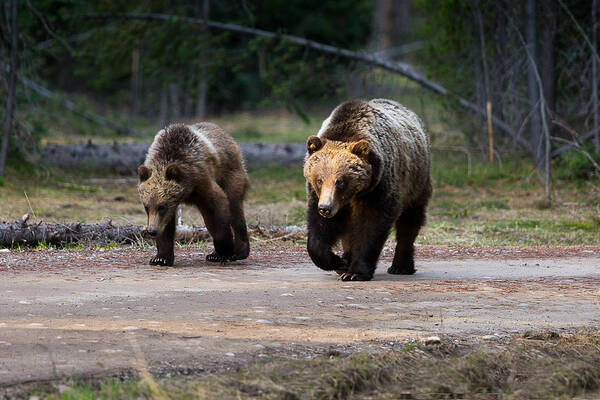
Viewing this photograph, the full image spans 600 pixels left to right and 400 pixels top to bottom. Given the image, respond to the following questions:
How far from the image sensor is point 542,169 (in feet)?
53.8

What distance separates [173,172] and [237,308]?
260 centimetres

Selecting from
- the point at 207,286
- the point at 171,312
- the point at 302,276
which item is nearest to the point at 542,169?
the point at 302,276

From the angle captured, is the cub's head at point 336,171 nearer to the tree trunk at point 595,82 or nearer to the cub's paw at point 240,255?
the cub's paw at point 240,255

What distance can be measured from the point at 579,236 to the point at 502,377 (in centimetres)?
765

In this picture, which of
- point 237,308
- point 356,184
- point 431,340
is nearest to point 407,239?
point 356,184

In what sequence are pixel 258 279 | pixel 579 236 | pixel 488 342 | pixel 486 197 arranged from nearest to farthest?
1. pixel 488 342
2. pixel 258 279
3. pixel 579 236
4. pixel 486 197

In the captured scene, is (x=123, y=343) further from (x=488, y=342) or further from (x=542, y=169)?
(x=542, y=169)

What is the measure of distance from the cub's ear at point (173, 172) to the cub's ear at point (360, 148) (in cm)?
196

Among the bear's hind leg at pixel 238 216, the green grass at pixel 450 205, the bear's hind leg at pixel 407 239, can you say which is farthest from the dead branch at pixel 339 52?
the bear's hind leg at pixel 407 239

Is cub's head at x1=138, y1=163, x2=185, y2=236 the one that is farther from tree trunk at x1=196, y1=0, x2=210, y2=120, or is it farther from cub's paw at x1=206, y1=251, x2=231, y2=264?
tree trunk at x1=196, y1=0, x2=210, y2=120

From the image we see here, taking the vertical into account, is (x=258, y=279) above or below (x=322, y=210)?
below

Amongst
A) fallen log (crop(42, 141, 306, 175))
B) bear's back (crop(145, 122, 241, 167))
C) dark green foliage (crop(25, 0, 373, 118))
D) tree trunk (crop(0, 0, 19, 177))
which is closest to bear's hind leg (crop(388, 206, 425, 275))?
bear's back (crop(145, 122, 241, 167))

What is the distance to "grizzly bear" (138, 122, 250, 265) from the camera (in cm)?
850

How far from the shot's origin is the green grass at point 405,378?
14.1 ft
